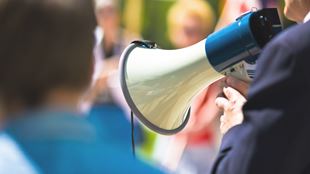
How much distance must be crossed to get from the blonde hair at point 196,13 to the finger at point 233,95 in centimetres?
332

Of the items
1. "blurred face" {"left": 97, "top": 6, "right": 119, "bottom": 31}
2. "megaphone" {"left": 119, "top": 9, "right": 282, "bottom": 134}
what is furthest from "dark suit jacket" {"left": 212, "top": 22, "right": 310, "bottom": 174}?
"blurred face" {"left": 97, "top": 6, "right": 119, "bottom": 31}

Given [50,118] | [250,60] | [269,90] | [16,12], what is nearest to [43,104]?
[50,118]

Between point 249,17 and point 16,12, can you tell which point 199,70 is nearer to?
point 249,17

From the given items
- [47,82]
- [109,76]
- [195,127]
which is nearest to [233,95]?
[47,82]

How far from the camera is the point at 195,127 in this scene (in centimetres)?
512

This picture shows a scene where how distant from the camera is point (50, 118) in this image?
1.49 meters

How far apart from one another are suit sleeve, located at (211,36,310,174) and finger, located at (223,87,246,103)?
255 mm

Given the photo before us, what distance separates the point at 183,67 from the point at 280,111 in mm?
443

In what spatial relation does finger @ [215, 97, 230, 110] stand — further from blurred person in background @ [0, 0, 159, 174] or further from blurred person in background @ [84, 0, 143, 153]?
blurred person in background @ [84, 0, 143, 153]

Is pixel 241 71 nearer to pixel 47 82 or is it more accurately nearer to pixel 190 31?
pixel 47 82

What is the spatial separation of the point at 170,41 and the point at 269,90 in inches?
189

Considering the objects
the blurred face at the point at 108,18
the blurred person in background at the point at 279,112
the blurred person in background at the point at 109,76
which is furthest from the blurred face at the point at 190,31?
the blurred person in background at the point at 279,112

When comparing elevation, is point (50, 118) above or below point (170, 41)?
above

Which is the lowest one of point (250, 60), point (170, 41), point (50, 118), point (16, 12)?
point (170, 41)
